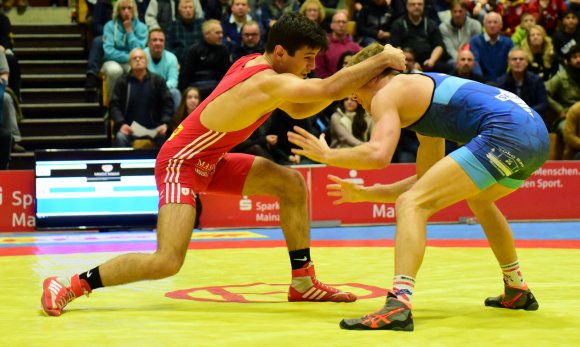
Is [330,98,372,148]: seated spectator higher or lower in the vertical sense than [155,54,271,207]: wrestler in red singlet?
lower

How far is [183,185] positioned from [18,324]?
3.49 ft

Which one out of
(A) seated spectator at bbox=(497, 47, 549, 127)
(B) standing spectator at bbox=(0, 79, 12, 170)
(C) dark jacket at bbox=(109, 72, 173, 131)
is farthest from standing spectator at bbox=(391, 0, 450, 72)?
(B) standing spectator at bbox=(0, 79, 12, 170)

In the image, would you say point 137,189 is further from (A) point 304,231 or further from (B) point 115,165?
(A) point 304,231

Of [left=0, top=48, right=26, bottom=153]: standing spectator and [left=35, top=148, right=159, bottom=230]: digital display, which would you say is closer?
[left=35, top=148, right=159, bottom=230]: digital display

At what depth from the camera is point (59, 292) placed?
4.62 m

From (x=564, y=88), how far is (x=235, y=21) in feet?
13.6

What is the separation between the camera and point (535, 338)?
3961 mm

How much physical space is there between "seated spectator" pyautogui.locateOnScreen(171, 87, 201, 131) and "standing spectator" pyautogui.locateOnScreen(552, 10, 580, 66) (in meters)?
5.04

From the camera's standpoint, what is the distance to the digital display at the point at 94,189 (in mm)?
9234

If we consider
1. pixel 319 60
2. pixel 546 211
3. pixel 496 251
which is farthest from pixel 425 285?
pixel 319 60

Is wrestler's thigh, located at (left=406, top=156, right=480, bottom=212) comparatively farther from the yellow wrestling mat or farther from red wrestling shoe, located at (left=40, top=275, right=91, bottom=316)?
red wrestling shoe, located at (left=40, top=275, right=91, bottom=316)

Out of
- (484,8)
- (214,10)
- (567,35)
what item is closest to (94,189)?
(214,10)

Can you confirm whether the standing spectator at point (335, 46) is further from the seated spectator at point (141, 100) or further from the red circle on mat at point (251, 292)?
the red circle on mat at point (251, 292)

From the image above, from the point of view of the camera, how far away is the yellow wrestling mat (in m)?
3.96
